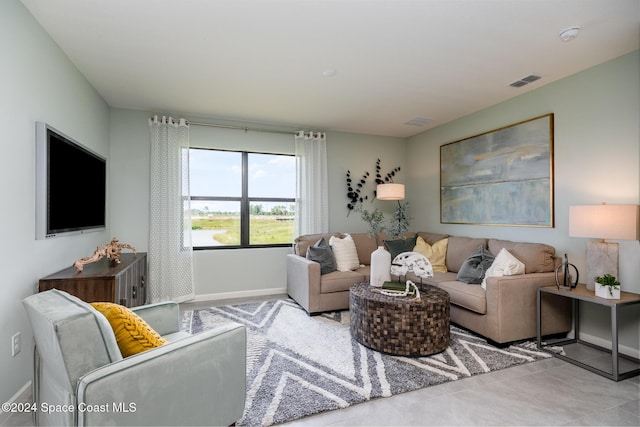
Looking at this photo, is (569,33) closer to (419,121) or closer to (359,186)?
(419,121)

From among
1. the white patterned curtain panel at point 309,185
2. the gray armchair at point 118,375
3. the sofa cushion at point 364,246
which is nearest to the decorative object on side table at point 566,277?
the sofa cushion at point 364,246

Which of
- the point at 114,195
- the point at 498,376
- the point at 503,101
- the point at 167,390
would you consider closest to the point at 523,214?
the point at 503,101

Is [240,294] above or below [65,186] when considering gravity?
below

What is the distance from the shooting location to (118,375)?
1.13m

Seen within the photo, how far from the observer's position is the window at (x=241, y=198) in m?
4.45

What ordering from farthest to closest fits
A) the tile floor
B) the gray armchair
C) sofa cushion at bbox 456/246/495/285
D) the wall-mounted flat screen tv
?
1. sofa cushion at bbox 456/246/495/285
2. the wall-mounted flat screen tv
3. the tile floor
4. the gray armchair

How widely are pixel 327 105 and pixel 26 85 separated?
274 cm

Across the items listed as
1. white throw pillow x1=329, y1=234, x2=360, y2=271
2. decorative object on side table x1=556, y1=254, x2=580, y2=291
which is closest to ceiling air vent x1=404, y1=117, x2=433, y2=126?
white throw pillow x1=329, y1=234, x2=360, y2=271

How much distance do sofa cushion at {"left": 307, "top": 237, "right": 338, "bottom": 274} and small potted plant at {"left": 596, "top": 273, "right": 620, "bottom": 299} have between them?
8.21 ft

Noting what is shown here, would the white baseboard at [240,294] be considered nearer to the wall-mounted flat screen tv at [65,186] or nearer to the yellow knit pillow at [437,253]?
the wall-mounted flat screen tv at [65,186]

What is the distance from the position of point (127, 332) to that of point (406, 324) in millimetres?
1990

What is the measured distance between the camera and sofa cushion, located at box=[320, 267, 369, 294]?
373cm

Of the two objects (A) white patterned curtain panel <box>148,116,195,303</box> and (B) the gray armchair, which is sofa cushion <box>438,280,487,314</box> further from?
(A) white patterned curtain panel <box>148,116,195,303</box>

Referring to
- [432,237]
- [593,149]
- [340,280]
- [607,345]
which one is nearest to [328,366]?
[340,280]
